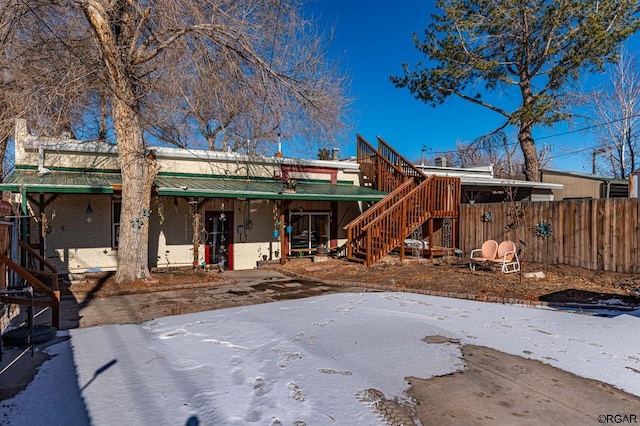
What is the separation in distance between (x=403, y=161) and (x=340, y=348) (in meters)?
11.8

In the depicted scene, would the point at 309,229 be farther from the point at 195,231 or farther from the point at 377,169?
the point at 195,231

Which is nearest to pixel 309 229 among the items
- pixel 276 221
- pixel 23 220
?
pixel 276 221

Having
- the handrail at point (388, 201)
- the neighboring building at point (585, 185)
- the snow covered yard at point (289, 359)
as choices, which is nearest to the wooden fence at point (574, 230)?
the handrail at point (388, 201)

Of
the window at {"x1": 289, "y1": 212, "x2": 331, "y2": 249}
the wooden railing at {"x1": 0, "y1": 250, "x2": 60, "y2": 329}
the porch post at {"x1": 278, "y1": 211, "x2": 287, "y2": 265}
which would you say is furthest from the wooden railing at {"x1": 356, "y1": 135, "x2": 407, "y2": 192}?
the wooden railing at {"x1": 0, "y1": 250, "x2": 60, "y2": 329}

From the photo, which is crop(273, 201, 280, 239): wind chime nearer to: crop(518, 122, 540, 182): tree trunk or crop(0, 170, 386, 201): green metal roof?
crop(0, 170, 386, 201): green metal roof

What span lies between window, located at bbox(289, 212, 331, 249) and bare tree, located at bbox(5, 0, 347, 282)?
5.47 m

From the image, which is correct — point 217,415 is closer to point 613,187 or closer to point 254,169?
point 254,169

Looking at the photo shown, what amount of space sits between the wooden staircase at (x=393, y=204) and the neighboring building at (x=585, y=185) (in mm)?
11167

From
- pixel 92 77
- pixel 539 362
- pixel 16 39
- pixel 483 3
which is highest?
pixel 483 3

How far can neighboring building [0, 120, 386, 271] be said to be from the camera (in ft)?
36.4

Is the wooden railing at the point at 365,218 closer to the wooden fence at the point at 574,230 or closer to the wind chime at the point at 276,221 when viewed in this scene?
the wind chime at the point at 276,221

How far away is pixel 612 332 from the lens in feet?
19.0

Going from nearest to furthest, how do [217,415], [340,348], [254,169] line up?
[217,415] → [340,348] → [254,169]

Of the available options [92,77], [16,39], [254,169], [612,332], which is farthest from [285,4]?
[612,332]
